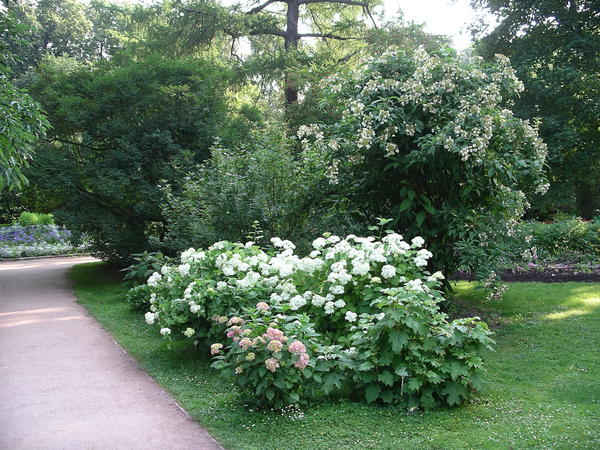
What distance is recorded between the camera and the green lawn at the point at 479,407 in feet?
11.0

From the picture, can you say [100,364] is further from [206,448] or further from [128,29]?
[128,29]

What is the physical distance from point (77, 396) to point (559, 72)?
42.2ft

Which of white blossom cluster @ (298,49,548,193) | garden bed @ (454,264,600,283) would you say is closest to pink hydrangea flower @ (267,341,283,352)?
white blossom cluster @ (298,49,548,193)

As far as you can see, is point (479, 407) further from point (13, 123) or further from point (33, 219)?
point (33, 219)

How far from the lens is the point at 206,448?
337cm

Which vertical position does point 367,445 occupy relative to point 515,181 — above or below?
below

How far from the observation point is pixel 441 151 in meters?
5.50

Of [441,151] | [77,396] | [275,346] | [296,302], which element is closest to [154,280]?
[77,396]

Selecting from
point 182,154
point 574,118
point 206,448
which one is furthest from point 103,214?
point 574,118

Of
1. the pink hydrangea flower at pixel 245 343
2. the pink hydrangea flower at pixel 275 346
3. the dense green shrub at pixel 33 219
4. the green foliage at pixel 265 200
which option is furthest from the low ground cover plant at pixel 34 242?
the pink hydrangea flower at pixel 275 346

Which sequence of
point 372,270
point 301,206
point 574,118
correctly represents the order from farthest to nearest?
point 574,118
point 301,206
point 372,270

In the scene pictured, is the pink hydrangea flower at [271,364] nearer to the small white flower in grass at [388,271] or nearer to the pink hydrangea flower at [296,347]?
the pink hydrangea flower at [296,347]

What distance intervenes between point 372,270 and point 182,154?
628 centimetres

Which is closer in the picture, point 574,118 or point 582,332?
point 582,332
